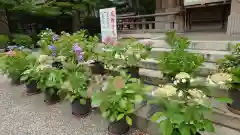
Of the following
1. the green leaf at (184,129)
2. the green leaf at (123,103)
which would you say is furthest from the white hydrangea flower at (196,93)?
the green leaf at (123,103)

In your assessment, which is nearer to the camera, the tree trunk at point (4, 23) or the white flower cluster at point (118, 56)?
the white flower cluster at point (118, 56)

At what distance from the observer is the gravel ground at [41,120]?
74.7 inches

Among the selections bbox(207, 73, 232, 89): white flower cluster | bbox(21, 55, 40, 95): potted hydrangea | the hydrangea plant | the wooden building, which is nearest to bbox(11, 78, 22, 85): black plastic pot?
bbox(21, 55, 40, 95): potted hydrangea

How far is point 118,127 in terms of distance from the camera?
171cm

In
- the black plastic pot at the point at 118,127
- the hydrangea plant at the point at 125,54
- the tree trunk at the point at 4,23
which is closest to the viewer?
the black plastic pot at the point at 118,127

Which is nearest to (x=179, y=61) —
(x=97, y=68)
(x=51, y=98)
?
(x=97, y=68)

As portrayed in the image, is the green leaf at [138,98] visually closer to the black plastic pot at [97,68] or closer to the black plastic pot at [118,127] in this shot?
the black plastic pot at [118,127]

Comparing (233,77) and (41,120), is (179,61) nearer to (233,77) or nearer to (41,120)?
(233,77)

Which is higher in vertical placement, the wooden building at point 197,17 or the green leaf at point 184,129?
the wooden building at point 197,17

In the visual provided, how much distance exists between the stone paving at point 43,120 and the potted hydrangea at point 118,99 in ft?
1.02

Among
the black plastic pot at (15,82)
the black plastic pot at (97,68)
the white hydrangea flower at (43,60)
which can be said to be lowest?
Result: the black plastic pot at (15,82)

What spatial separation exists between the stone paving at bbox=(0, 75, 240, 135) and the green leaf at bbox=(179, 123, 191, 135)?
532mm

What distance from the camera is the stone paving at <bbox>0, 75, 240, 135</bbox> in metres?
1.88

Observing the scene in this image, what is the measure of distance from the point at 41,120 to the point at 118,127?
1.04m
